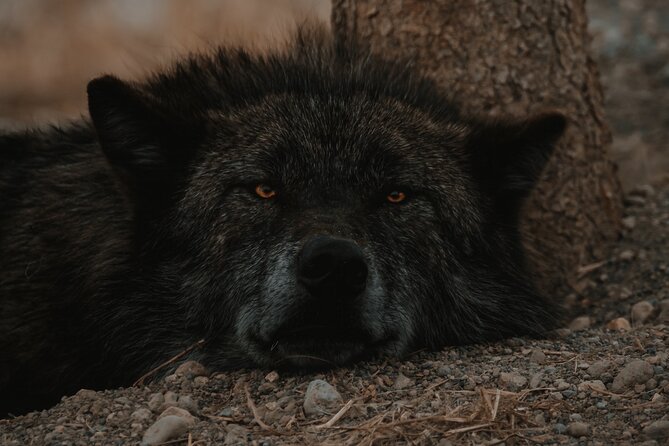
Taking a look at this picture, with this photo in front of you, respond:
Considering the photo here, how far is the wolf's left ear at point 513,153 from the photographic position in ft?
16.2

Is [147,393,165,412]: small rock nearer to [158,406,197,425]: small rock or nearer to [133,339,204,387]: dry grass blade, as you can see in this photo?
[158,406,197,425]: small rock

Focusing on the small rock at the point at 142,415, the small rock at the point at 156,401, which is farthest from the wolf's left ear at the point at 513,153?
the small rock at the point at 142,415

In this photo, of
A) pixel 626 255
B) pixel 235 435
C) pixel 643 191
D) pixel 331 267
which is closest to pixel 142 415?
pixel 235 435

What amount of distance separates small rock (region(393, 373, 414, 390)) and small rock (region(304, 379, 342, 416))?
1.03 feet

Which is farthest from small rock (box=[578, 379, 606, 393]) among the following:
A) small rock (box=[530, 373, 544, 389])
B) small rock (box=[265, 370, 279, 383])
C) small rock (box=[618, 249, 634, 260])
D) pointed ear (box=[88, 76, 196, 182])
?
small rock (box=[618, 249, 634, 260])

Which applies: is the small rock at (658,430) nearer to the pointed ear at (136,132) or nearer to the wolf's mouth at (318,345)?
the wolf's mouth at (318,345)

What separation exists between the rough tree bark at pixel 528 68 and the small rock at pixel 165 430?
2899 mm

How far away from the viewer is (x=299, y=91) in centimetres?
490

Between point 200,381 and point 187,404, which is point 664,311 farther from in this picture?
point 187,404

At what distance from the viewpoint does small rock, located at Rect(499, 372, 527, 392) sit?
373 centimetres

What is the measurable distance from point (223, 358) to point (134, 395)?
54cm

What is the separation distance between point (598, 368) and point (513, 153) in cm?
155

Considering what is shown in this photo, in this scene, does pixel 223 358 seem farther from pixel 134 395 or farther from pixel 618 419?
pixel 618 419

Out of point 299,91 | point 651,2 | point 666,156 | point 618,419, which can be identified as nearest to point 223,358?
point 299,91
